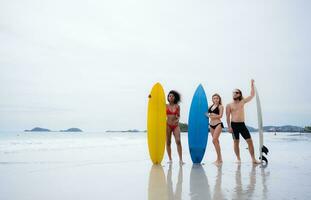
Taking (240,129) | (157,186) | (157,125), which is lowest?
(157,186)

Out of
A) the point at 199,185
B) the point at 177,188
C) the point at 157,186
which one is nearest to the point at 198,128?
the point at 199,185

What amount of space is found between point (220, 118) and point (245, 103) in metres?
0.68

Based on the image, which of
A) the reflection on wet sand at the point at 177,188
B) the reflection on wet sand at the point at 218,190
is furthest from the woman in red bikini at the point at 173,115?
the reflection on wet sand at the point at 218,190

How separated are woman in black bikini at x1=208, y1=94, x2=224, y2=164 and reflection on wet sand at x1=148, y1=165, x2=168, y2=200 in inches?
70.3

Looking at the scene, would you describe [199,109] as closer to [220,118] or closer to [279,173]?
[220,118]

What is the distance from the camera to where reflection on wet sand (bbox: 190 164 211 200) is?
4218 millimetres

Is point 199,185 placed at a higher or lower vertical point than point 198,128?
lower

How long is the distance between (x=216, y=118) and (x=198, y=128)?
488mm

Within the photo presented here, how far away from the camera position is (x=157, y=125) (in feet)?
25.8

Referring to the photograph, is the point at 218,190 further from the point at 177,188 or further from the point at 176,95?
the point at 176,95

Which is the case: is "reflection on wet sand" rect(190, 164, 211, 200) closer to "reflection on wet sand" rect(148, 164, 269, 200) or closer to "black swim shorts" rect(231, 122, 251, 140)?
"reflection on wet sand" rect(148, 164, 269, 200)

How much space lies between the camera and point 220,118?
308 inches

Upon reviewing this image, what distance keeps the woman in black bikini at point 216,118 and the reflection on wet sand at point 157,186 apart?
178cm

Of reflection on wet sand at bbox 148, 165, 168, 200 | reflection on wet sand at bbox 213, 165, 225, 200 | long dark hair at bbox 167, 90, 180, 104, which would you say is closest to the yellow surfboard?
long dark hair at bbox 167, 90, 180, 104
